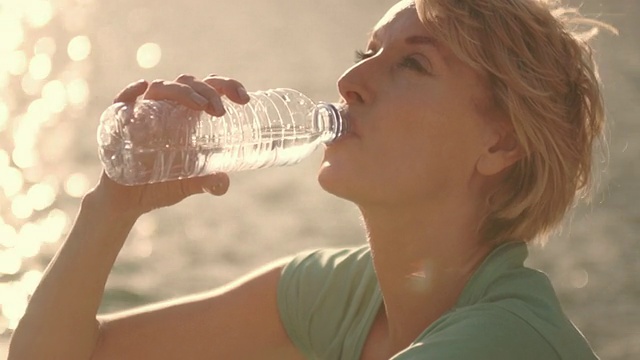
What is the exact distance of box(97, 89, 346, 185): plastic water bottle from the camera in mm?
3320

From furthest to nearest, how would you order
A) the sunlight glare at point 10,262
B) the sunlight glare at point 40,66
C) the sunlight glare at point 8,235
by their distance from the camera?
the sunlight glare at point 40,66
the sunlight glare at point 8,235
the sunlight glare at point 10,262

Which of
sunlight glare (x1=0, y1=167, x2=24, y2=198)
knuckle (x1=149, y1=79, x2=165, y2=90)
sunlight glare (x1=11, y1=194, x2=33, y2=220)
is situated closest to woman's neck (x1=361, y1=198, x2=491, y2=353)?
knuckle (x1=149, y1=79, x2=165, y2=90)

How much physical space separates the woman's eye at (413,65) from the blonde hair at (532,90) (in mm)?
70

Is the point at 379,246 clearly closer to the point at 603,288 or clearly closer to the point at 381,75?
the point at 381,75

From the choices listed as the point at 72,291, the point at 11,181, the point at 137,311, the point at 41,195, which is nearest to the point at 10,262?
the point at 41,195

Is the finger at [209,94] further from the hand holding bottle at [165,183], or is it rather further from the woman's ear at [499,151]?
the woman's ear at [499,151]

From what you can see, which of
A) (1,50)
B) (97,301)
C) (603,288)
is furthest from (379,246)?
(1,50)

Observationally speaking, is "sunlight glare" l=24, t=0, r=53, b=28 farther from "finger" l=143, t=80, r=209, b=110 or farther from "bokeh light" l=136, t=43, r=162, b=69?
"finger" l=143, t=80, r=209, b=110

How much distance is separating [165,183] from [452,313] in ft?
2.47

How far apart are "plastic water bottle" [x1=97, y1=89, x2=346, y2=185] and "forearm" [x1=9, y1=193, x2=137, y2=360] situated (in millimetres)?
141

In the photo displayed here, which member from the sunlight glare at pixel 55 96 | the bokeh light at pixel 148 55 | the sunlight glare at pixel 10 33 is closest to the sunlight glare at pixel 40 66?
the sunlight glare at pixel 55 96

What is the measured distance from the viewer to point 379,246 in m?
3.38

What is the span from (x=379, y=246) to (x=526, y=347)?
0.45 m

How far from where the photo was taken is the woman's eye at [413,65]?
133 inches
